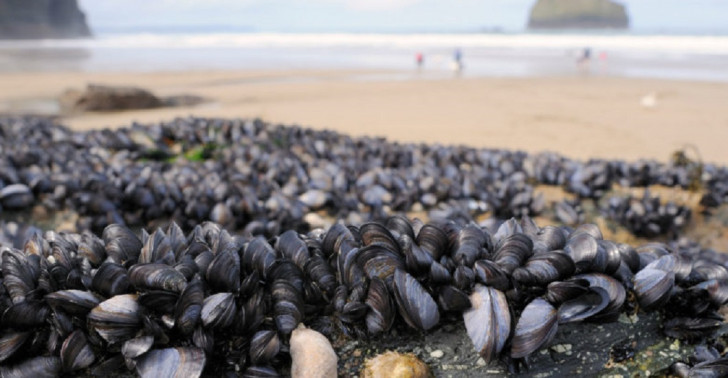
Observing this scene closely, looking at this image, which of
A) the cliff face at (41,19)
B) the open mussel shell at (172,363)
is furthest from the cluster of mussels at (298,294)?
the cliff face at (41,19)

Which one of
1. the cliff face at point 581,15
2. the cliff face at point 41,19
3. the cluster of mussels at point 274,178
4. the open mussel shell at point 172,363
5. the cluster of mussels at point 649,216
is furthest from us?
the cliff face at point 581,15

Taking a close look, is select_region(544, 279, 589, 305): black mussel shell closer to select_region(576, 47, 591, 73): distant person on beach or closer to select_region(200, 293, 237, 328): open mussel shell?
select_region(200, 293, 237, 328): open mussel shell

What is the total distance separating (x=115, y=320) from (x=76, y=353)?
0.43 feet

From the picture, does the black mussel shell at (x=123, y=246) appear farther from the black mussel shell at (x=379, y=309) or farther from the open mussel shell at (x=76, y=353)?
the black mussel shell at (x=379, y=309)

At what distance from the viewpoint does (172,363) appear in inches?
51.6

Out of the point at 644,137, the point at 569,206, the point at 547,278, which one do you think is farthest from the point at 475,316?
the point at 644,137

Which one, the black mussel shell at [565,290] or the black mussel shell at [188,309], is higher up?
the black mussel shell at [188,309]

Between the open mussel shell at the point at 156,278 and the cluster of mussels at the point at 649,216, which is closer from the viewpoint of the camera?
the open mussel shell at the point at 156,278

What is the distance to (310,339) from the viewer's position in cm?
142

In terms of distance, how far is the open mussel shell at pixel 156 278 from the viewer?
1.46 meters

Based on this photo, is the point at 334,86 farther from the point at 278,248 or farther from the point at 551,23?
the point at 551,23

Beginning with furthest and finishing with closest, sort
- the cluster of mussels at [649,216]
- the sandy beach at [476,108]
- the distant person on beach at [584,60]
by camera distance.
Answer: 1. the distant person on beach at [584,60]
2. the sandy beach at [476,108]
3. the cluster of mussels at [649,216]

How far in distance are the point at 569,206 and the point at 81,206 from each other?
134 inches

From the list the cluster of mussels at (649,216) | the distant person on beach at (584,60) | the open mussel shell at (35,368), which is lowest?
the distant person on beach at (584,60)
